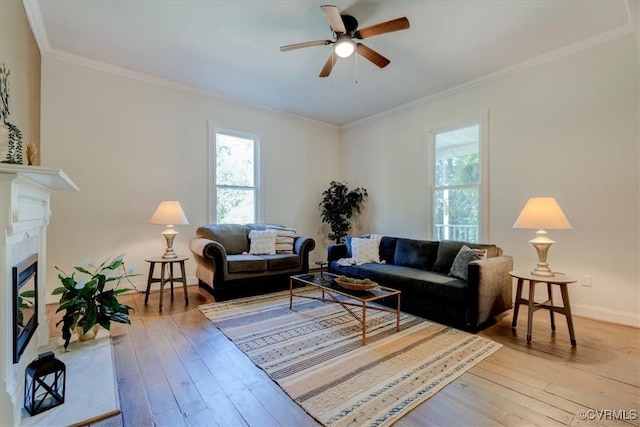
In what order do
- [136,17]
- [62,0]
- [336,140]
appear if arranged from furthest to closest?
[336,140] < [136,17] < [62,0]

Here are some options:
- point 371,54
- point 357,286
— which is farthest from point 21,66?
point 357,286

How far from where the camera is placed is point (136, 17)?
2750 mm

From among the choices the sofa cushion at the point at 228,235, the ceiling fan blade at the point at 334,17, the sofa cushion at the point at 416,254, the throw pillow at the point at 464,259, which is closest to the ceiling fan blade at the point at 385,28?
the ceiling fan blade at the point at 334,17

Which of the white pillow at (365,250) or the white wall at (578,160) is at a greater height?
the white wall at (578,160)

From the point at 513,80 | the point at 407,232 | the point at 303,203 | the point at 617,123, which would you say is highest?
the point at 513,80

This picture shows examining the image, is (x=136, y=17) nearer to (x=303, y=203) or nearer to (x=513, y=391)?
(x=303, y=203)

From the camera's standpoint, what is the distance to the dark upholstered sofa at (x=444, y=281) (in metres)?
2.67

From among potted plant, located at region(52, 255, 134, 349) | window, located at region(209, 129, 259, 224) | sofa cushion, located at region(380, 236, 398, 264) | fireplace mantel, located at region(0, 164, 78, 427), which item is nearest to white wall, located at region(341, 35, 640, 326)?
sofa cushion, located at region(380, 236, 398, 264)

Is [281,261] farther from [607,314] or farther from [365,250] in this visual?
[607,314]

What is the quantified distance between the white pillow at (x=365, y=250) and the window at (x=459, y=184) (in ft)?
3.26

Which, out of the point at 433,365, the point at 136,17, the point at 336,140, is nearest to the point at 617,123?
the point at 433,365

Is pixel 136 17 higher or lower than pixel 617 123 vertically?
higher

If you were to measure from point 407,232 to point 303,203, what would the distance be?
2.00 m

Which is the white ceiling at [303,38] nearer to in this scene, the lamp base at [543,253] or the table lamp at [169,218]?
the table lamp at [169,218]
